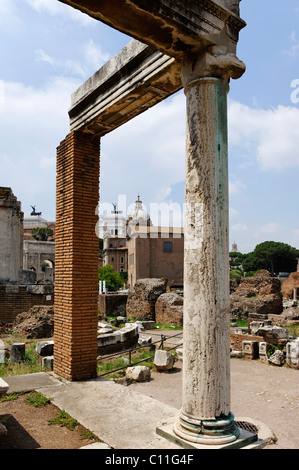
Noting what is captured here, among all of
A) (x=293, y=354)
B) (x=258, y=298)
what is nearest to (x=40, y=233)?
(x=258, y=298)

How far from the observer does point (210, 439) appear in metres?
3.23

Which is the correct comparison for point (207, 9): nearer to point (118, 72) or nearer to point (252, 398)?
point (118, 72)

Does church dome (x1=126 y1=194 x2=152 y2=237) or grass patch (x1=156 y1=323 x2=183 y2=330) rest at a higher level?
church dome (x1=126 y1=194 x2=152 y2=237)

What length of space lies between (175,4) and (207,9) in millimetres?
398

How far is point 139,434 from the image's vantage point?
3932 mm

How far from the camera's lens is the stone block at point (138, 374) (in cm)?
898

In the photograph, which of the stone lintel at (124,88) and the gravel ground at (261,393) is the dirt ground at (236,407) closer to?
the gravel ground at (261,393)

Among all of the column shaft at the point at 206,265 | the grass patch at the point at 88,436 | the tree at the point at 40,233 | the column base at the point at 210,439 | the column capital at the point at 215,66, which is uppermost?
the tree at the point at 40,233

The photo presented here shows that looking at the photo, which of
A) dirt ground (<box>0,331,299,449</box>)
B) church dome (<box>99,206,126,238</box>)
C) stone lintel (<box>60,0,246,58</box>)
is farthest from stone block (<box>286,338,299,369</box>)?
church dome (<box>99,206,126,238</box>)

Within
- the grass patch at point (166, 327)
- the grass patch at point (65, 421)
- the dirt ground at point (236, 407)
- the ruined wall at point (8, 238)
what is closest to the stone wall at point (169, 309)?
the grass patch at point (166, 327)

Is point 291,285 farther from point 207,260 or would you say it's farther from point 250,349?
point 207,260

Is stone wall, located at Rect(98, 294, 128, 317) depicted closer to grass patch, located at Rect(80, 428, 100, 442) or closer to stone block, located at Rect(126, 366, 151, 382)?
stone block, located at Rect(126, 366, 151, 382)

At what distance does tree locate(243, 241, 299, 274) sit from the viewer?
213ft

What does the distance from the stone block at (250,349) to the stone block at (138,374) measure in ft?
13.5
